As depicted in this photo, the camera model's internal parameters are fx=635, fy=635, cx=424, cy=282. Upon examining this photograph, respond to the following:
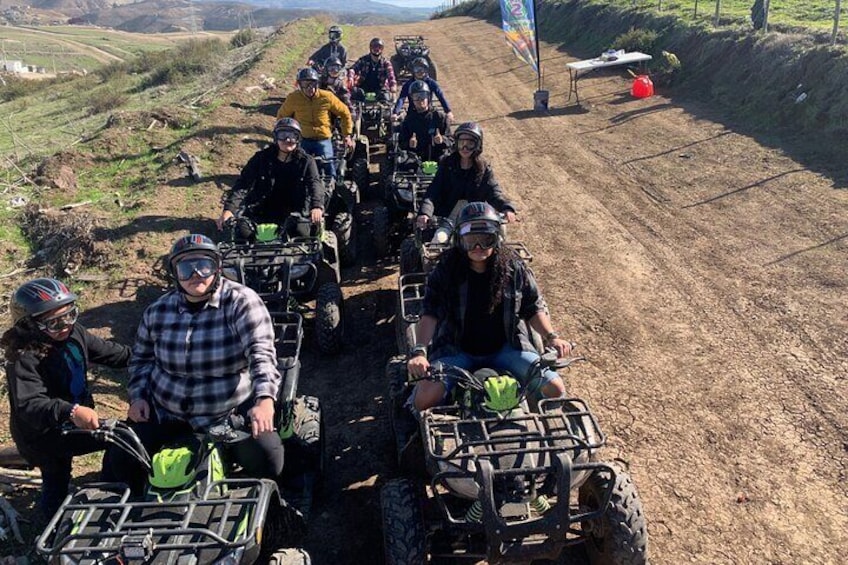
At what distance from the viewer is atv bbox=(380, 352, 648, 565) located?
145 inches

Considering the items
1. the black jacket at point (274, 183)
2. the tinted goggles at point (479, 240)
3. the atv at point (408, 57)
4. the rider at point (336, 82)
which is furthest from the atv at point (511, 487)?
the atv at point (408, 57)

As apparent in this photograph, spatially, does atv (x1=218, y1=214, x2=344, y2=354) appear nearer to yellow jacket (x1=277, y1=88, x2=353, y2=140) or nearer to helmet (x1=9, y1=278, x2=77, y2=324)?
helmet (x1=9, y1=278, x2=77, y2=324)

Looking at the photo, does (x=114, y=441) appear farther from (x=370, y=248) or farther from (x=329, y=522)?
(x=370, y=248)

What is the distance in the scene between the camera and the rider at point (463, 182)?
762 cm

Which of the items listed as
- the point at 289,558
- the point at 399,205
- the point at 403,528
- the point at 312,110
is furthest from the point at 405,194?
the point at 289,558

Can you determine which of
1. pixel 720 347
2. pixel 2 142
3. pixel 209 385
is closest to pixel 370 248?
pixel 720 347

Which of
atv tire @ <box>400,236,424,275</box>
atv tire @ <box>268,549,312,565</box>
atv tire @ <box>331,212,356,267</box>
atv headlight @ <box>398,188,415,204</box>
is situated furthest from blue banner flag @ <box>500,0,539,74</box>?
atv tire @ <box>268,549,312,565</box>

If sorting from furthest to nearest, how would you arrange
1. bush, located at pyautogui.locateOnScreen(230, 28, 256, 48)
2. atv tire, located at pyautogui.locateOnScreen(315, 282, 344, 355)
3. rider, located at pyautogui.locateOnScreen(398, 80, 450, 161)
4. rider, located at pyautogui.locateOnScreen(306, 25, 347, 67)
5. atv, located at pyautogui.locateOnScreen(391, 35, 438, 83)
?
bush, located at pyautogui.locateOnScreen(230, 28, 256, 48)
atv, located at pyautogui.locateOnScreen(391, 35, 438, 83)
rider, located at pyautogui.locateOnScreen(306, 25, 347, 67)
rider, located at pyautogui.locateOnScreen(398, 80, 450, 161)
atv tire, located at pyautogui.locateOnScreen(315, 282, 344, 355)

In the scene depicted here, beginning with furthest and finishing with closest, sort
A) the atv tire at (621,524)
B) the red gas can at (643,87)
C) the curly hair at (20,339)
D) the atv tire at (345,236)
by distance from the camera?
the red gas can at (643,87)
the atv tire at (345,236)
the curly hair at (20,339)
the atv tire at (621,524)

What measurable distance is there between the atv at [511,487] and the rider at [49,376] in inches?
83.9

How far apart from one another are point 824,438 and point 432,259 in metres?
4.07

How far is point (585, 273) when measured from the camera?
9.00 m

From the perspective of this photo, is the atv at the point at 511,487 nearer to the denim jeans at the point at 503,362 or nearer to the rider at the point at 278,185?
the denim jeans at the point at 503,362

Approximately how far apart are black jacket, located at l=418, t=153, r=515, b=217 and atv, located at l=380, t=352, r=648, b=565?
3.72m
